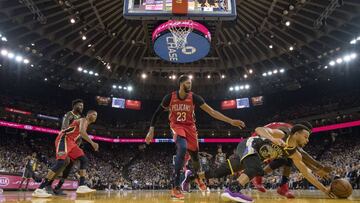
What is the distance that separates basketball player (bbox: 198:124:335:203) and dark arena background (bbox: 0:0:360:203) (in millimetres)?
26

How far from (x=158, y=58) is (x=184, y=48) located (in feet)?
36.8

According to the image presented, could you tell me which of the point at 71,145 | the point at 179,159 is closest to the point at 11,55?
the point at 71,145

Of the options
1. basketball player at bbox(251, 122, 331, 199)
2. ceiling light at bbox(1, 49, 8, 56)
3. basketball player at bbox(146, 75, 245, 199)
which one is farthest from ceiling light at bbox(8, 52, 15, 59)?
basketball player at bbox(251, 122, 331, 199)

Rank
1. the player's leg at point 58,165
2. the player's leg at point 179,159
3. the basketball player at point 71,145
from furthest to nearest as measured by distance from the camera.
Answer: the basketball player at point 71,145 → the player's leg at point 58,165 → the player's leg at point 179,159

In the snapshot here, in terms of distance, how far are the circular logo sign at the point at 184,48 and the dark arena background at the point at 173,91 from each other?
0.25ft

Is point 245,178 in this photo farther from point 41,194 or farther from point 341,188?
point 41,194

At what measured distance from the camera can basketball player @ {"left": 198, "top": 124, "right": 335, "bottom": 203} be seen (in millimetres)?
4578

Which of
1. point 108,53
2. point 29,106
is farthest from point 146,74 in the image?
point 29,106

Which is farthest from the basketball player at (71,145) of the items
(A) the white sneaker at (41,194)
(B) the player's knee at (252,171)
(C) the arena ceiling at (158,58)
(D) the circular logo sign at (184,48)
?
(C) the arena ceiling at (158,58)

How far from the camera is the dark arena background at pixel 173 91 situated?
24.7 feet

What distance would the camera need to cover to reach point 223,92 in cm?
3981

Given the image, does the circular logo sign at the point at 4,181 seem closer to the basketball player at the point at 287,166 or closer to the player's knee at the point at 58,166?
the player's knee at the point at 58,166

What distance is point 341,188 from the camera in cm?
594

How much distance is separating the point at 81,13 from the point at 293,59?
1928 cm
